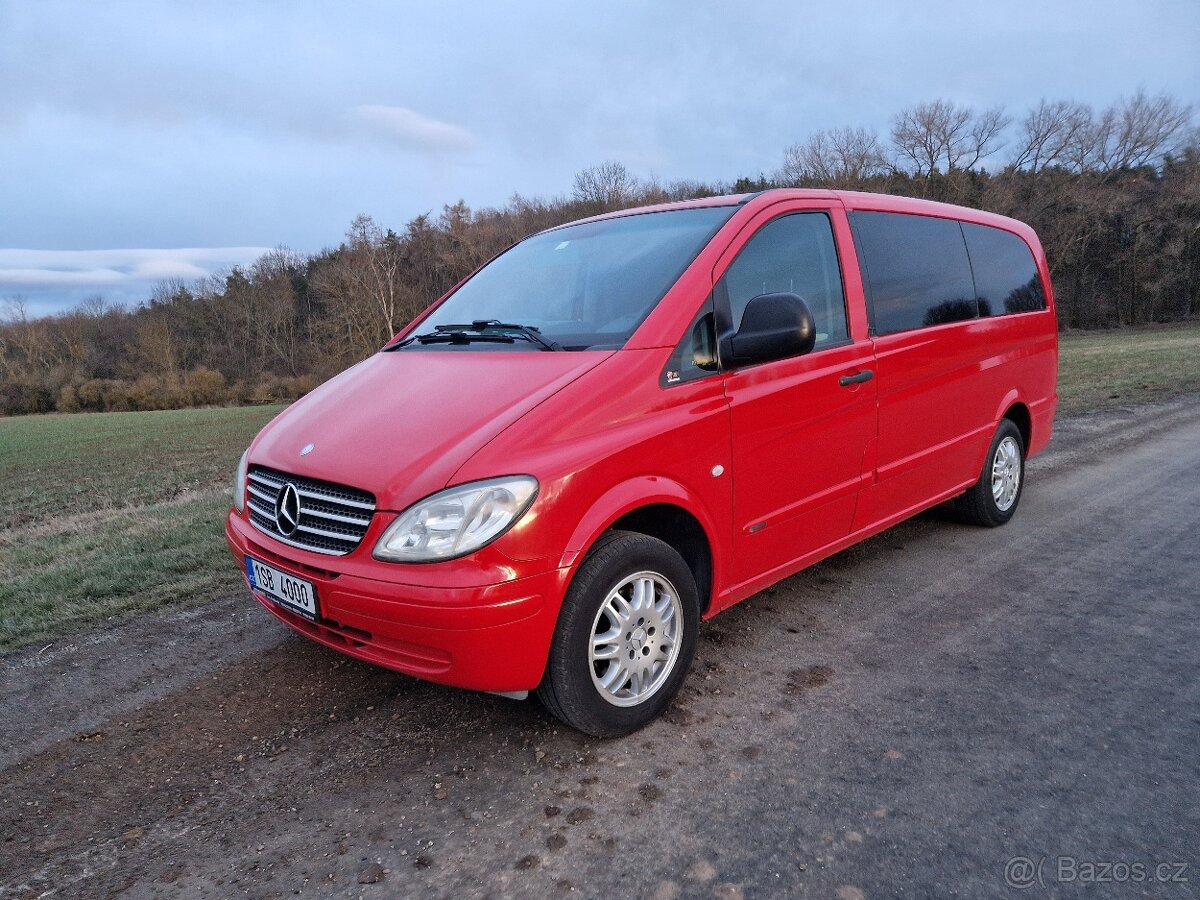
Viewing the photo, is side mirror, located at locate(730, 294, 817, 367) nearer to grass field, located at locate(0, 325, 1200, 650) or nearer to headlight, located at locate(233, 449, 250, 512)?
headlight, located at locate(233, 449, 250, 512)

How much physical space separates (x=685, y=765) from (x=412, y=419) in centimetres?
153

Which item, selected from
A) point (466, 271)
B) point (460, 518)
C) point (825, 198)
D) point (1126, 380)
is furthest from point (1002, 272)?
point (466, 271)

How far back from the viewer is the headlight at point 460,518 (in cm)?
236

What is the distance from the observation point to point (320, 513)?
267 centimetres

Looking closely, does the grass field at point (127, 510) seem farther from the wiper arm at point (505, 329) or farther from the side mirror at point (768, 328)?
the side mirror at point (768, 328)

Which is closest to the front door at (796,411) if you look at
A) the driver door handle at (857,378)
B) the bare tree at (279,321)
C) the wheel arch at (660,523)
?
the driver door handle at (857,378)

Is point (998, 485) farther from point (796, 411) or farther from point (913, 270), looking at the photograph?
point (796, 411)

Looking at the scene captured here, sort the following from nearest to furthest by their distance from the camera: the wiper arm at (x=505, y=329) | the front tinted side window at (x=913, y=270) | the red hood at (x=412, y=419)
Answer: the red hood at (x=412, y=419) < the wiper arm at (x=505, y=329) < the front tinted side window at (x=913, y=270)

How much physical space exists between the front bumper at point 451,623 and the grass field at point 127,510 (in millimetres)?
2161

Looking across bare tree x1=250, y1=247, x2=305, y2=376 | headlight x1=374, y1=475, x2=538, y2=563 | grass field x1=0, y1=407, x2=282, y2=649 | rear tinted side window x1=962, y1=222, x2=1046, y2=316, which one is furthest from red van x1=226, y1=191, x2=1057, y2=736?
bare tree x1=250, y1=247, x2=305, y2=376

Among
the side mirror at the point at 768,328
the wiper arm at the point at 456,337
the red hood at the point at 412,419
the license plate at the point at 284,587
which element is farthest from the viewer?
the wiper arm at the point at 456,337

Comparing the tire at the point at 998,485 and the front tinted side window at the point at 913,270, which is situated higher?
the front tinted side window at the point at 913,270

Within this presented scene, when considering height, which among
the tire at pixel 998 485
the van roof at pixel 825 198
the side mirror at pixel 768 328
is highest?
the van roof at pixel 825 198

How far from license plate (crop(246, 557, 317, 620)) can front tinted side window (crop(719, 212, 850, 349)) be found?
1.93 meters
